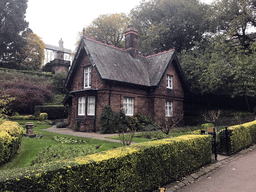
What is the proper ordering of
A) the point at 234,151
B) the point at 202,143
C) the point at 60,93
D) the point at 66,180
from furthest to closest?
the point at 60,93 → the point at 234,151 → the point at 202,143 → the point at 66,180

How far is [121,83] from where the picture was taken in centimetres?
1595

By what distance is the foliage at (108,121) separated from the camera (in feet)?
47.2

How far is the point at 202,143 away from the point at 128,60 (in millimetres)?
14150

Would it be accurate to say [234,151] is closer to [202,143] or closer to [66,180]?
[202,143]

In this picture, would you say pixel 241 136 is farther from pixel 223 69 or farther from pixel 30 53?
pixel 30 53

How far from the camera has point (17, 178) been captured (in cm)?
266

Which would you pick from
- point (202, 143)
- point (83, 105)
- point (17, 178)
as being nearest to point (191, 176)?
point (202, 143)

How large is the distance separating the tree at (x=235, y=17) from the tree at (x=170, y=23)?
3180 millimetres

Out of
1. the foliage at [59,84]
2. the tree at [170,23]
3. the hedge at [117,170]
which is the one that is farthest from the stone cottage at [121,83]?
the foliage at [59,84]

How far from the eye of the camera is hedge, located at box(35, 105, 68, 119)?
24248 mm

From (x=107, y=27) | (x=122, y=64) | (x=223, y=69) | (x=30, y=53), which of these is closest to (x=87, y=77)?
(x=122, y=64)

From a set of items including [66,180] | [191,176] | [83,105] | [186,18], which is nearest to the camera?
[66,180]

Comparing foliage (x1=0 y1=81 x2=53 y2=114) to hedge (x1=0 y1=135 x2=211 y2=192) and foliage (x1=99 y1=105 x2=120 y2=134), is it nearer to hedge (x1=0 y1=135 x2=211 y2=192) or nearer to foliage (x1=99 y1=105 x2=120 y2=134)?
foliage (x1=99 y1=105 x2=120 y2=134)

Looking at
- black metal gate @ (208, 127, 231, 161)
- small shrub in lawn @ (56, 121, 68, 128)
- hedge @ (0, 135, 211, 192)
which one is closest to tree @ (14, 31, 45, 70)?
small shrub in lawn @ (56, 121, 68, 128)
